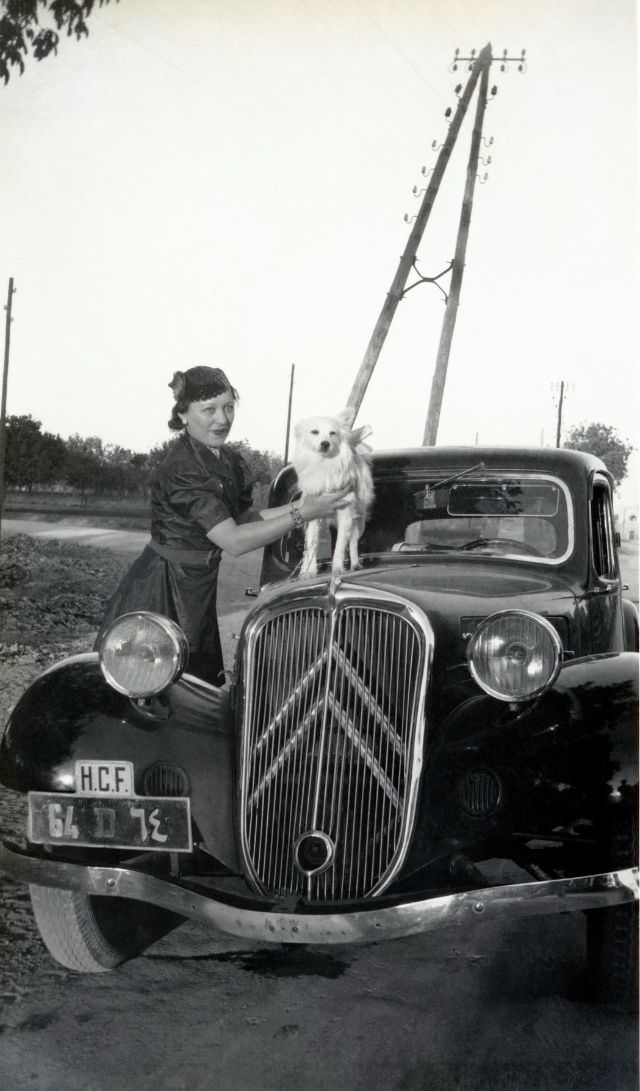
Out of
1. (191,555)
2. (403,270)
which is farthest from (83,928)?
(403,270)

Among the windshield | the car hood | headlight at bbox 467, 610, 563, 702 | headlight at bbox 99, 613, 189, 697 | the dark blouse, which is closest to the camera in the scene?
headlight at bbox 467, 610, 563, 702

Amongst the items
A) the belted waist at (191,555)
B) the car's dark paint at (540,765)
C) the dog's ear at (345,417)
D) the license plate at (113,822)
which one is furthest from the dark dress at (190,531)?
the car's dark paint at (540,765)

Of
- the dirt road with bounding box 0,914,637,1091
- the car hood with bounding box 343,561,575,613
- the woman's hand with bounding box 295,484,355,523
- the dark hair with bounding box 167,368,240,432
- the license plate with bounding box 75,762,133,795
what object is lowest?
the dirt road with bounding box 0,914,637,1091

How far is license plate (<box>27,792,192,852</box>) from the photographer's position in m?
1.92

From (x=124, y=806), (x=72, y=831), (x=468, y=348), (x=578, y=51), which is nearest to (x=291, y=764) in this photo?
(x=124, y=806)

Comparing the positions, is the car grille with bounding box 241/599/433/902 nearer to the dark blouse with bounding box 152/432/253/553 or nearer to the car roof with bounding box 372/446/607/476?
the dark blouse with bounding box 152/432/253/553

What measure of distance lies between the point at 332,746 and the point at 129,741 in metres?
0.48

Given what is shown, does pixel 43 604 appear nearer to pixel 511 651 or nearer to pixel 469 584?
pixel 469 584

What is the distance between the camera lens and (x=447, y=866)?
1.86m

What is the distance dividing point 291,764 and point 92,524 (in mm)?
1214

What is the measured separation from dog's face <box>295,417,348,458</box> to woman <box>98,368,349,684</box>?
144 mm

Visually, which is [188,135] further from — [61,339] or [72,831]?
[72,831]

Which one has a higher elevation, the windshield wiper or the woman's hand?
the windshield wiper

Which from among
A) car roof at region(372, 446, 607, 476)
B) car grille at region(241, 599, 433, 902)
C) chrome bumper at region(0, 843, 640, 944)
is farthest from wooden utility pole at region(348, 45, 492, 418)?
chrome bumper at region(0, 843, 640, 944)
